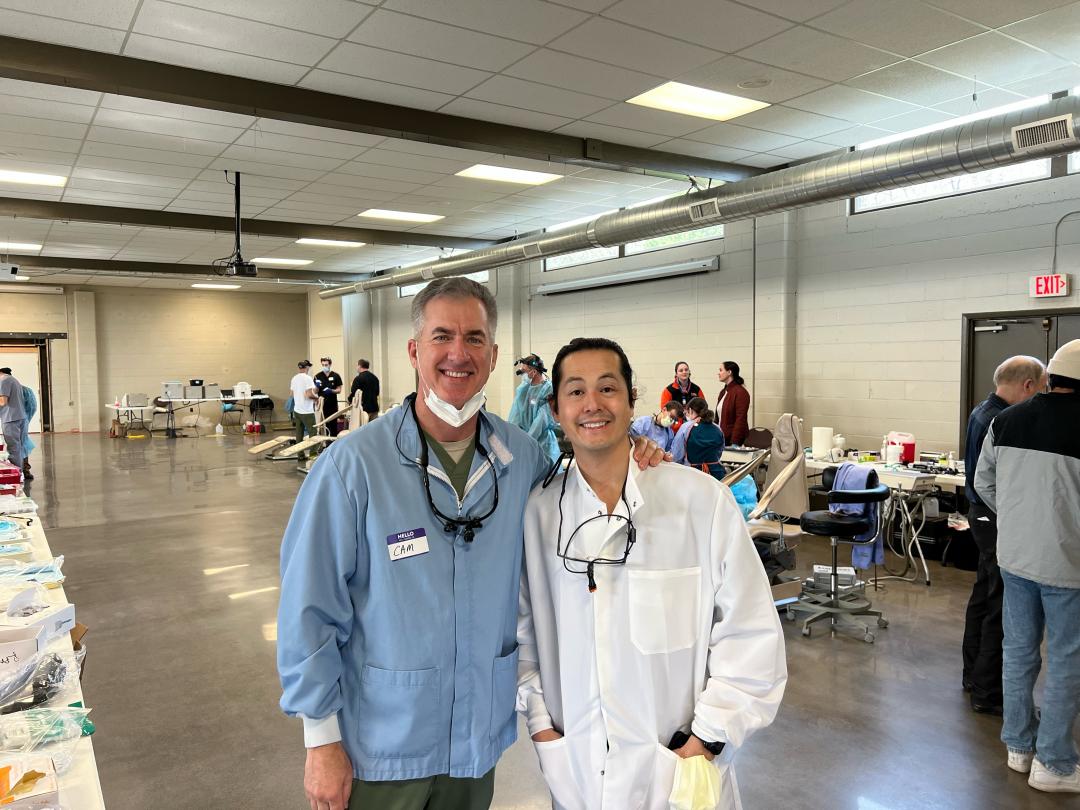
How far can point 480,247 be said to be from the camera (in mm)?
12586

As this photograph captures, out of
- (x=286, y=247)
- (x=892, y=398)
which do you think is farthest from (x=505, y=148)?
(x=286, y=247)

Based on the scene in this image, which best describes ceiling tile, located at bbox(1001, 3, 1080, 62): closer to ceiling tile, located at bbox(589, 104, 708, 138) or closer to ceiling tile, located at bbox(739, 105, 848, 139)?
ceiling tile, located at bbox(739, 105, 848, 139)

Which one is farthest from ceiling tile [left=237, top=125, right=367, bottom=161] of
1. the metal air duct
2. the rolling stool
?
the rolling stool

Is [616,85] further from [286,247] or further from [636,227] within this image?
[286,247]

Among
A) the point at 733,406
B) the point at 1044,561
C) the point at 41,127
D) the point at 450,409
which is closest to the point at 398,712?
the point at 450,409

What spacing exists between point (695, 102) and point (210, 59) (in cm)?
343

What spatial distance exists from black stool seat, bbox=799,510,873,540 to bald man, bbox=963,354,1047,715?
1.00 m

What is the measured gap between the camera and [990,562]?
339 centimetres

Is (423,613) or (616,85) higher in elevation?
(616,85)

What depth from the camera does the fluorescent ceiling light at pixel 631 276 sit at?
9.45 meters

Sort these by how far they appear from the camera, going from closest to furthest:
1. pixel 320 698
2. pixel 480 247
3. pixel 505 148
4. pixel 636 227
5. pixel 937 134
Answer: pixel 320 698 → pixel 937 134 → pixel 505 148 → pixel 636 227 → pixel 480 247

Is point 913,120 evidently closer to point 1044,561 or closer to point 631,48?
point 631,48

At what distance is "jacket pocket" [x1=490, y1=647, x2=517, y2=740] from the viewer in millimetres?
1520

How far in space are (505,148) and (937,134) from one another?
10.6 ft
